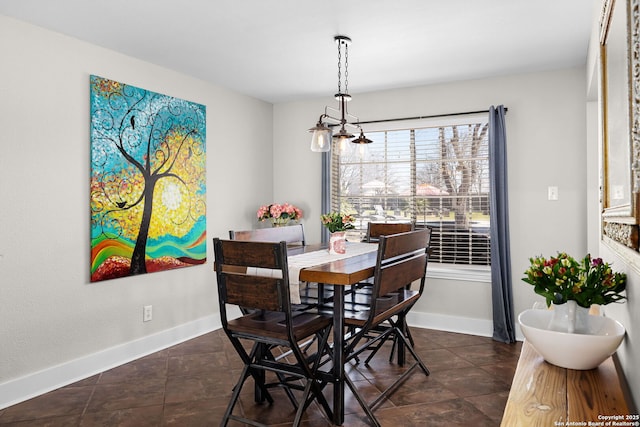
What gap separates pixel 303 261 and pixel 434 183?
7.33 feet

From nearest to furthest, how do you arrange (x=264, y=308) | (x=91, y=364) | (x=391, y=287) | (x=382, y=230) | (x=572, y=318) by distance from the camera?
1. (x=572, y=318)
2. (x=264, y=308)
3. (x=391, y=287)
4. (x=91, y=364)
5. (x=382, y=230)

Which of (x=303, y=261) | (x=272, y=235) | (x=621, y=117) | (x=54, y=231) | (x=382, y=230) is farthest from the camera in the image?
(x=382, y=230)

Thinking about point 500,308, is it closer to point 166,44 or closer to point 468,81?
point 468,81

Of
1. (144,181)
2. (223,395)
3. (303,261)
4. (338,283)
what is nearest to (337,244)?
(303,261)

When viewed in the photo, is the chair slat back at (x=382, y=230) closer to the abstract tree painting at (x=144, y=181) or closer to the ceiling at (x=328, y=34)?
the ceiling at (x=328, y=34)

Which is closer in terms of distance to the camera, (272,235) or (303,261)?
(303,261)

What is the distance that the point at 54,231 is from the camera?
117 inches

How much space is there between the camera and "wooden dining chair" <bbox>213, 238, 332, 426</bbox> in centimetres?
210

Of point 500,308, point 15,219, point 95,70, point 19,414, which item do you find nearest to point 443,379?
point 500,308

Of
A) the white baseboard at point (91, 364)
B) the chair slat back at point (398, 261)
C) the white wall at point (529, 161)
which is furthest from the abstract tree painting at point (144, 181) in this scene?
the chair slat back at point (398, 261)

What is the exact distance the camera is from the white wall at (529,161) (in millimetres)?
3762

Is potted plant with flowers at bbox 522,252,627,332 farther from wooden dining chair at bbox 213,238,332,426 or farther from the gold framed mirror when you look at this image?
wooden dining chair at bbox 213,238,332,426

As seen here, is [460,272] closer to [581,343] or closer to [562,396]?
[581,343]

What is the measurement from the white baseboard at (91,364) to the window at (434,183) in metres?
2.07
